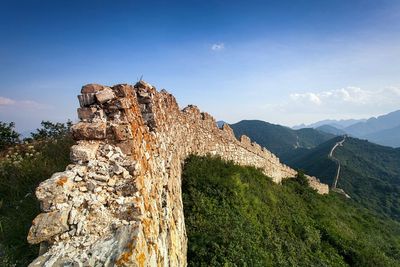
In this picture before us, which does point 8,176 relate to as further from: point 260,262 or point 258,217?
point 258,217

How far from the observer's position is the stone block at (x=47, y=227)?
8.82 feet

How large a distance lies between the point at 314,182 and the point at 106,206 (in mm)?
19826

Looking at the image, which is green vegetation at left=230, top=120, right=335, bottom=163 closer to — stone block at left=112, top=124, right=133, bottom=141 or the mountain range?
the mountain range

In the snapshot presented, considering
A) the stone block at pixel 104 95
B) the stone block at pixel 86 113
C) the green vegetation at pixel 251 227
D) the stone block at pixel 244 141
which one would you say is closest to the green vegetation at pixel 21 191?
the stone block at pixel 86 113

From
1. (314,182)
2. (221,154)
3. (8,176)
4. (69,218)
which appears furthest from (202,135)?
(314,182)

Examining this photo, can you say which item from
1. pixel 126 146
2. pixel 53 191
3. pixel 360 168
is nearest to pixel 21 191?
pixel 126 146

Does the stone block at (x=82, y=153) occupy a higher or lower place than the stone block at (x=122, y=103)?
lower

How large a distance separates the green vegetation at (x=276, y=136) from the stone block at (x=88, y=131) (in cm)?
11862

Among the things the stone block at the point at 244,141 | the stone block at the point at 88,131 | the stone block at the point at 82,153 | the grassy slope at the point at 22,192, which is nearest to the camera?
the stone block at the point at 82,153

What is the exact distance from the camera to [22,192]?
245 inches

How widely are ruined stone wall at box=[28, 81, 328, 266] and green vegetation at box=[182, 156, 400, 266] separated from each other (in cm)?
161

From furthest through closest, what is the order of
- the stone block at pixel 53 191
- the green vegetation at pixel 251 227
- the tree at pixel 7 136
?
the tree at pixel 7 136 → the green vegetation at pixel 251 227 → the stone block at pixel 53 191

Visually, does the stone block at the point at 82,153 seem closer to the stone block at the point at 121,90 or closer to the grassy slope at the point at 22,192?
the stone block at the point at 121,90

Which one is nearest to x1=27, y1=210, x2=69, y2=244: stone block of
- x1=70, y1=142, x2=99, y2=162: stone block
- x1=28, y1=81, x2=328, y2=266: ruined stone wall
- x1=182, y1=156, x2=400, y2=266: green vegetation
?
x1=28, y1=81, x2=328, y2=266: ruined stone wall
